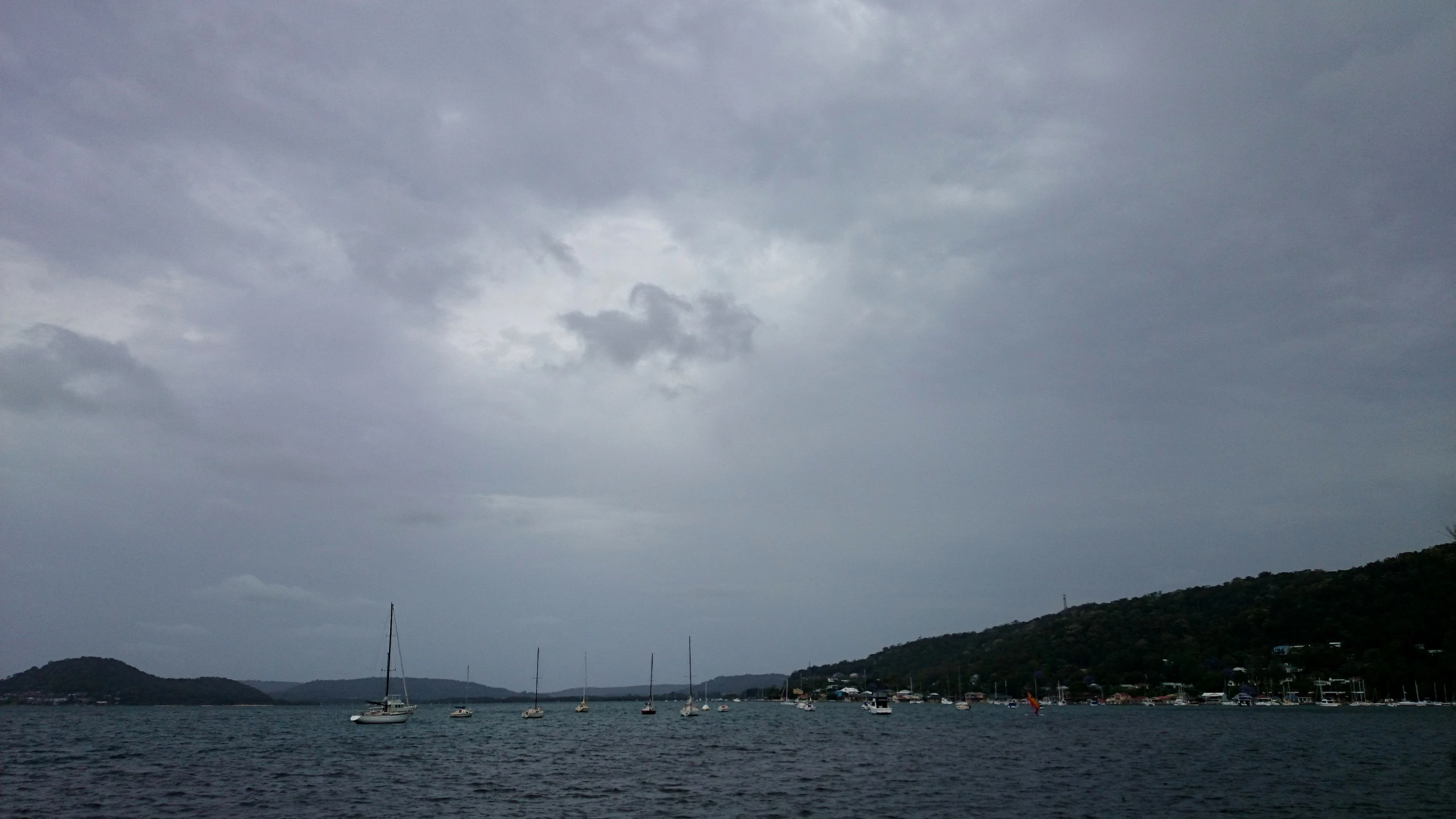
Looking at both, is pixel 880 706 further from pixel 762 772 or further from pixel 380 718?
pixel 762 772

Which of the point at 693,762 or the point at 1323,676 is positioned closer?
the point at 693,762

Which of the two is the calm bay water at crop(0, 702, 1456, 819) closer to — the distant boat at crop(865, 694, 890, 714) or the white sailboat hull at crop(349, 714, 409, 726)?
the white sailboat hull at crop(349, 714, 409, 726)

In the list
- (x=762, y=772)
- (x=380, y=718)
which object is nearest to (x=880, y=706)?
(x=380, y=718)

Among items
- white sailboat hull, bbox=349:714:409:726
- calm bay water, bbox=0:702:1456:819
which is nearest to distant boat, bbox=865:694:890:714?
calm bay water, bbox=0:702:1456:819

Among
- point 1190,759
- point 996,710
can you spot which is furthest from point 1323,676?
point 1190,759

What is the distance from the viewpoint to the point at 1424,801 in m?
36.7

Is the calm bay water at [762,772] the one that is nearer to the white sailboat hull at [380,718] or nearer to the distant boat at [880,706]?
the white sailboat hull at [380,718]

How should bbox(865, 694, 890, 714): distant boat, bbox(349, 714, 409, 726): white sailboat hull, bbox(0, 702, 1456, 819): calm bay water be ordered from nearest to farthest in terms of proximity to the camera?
bbox(0, 702, 1456, 819): calm bay water, bbox(349, 714, 409, 726): white sailboat hull, bbox(865, 694, 890, 714): distant boat

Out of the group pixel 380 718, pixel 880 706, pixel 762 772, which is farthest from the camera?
pixel 880 706

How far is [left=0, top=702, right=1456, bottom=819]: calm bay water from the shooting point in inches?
1462

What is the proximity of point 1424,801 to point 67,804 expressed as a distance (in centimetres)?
5793

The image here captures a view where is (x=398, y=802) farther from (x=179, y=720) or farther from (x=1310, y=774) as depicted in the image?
(x=179, y=720)

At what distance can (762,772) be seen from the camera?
5134 cm

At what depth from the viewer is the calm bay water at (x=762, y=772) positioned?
37125mm
